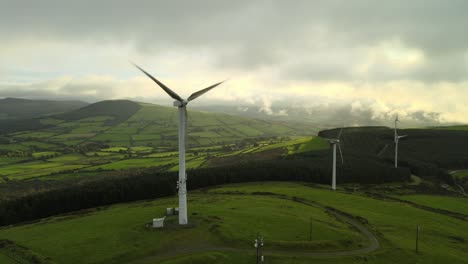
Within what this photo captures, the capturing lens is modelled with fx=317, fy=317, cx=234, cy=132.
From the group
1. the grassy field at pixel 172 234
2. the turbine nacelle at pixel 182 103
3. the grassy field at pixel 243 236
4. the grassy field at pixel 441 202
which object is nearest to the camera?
the grassy field at pixel 243 236

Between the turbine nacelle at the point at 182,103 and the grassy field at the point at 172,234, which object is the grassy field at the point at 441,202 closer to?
the grassy field at the point at 172,234

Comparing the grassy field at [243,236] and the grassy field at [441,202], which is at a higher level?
the grassy field at [243,236]

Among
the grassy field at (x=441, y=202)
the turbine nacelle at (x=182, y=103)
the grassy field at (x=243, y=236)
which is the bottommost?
the grassy field at (x=441, y=202)

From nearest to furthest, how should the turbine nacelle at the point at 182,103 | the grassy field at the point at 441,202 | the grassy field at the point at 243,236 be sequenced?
1. the grassy field at the point at 243,236
2. the turbine nacelle at the point at 182,103
3. the grassy field at the point at 441,202

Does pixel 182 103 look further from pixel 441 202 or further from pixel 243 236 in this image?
pixel 441 202

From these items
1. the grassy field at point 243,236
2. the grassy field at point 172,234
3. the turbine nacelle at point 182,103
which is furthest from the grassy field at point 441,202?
the turbine nacelle at point 182,103

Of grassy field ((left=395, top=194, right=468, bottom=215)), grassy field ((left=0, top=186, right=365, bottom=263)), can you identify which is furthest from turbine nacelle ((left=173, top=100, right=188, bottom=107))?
grassy field ((left=395, top=194, right=468, bottom=215))

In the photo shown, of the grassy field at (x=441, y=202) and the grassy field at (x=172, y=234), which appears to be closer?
the grassy field at (x=172, y=234)

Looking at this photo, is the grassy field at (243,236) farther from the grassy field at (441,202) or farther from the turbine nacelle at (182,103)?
the turbine nacelle at (182,103)
